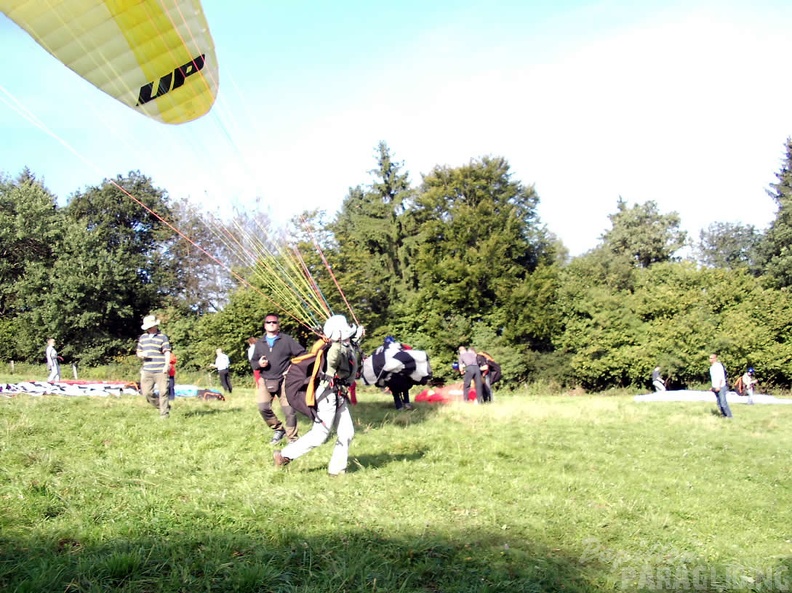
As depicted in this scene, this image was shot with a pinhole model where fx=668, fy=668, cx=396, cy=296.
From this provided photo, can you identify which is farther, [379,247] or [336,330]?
[379,247]

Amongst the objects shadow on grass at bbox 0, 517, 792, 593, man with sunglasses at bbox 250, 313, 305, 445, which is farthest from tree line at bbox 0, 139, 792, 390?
shadow on grass at bbox 0, 517, 792, 593

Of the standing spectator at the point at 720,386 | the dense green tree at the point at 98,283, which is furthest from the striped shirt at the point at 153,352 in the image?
the dense green tree at the point at 98,283

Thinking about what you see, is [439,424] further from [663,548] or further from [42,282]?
[42,282]

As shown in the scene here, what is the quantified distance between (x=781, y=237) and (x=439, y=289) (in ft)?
63.6

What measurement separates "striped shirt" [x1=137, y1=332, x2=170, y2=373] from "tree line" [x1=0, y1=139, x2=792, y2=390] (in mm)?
22604

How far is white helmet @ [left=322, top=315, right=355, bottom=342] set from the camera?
23.5 feet

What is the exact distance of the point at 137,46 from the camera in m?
8.74

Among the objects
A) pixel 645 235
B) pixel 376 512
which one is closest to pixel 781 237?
pixel 645 235

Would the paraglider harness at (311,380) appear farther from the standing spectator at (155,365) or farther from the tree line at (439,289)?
the tree line at (439,289)

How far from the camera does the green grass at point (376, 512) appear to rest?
14.7 feet

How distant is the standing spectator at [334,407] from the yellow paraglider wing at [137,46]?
14.8 ft

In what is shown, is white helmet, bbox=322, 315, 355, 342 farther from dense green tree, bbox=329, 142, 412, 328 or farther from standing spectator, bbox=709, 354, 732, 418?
dense green tree, bbox=329, 142, 412, 328

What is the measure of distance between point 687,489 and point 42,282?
37889mm

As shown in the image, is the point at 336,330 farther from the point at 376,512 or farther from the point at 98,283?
the point at 98,283
